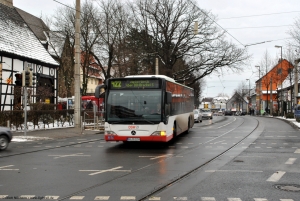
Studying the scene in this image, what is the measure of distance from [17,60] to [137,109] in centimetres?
2210

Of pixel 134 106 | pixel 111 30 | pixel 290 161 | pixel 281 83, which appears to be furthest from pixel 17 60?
pixel 281 83

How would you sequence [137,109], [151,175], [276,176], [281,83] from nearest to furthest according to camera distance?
[276,176], [151,175], [137,109], [281,83]

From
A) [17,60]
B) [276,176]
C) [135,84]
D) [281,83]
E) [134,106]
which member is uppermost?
[17,60]

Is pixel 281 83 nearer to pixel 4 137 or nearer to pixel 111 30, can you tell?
pixel 111 30

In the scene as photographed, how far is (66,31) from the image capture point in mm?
47219

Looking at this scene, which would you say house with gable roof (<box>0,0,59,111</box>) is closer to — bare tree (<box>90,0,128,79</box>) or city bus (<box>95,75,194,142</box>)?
bare tree (<box>90,0,128,79</box>)

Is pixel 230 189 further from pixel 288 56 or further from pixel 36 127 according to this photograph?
pixel 288 56

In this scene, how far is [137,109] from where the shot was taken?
51.7 feet

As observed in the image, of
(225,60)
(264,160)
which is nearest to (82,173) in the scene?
(264,160)

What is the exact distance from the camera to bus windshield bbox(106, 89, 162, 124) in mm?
15641

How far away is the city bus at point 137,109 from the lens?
15.6 metres

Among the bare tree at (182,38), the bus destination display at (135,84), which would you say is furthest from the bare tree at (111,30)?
the bus destination display at (135,84)

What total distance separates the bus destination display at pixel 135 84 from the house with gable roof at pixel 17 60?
15.5 m

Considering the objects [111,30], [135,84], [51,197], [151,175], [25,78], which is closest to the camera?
[51,197]
